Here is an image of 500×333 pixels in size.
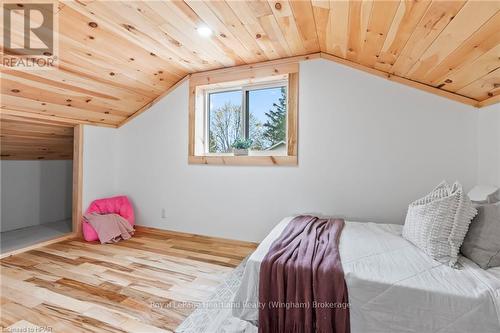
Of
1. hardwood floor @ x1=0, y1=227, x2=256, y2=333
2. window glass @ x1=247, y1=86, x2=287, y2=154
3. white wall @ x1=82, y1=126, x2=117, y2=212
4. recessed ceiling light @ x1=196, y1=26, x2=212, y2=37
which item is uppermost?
recessed ceiling light @ x1=196, y1=26, x2=212, y2=37

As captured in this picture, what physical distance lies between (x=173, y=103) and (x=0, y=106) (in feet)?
5.51

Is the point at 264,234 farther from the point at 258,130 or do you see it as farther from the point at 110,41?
the point at 110,41

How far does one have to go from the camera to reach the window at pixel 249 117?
300 centimetres

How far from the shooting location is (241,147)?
2982 mm

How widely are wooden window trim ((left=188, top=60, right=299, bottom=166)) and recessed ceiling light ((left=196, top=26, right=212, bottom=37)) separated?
84 cm

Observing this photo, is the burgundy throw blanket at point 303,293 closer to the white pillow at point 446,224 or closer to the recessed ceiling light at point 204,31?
the white pillow at point 446,224

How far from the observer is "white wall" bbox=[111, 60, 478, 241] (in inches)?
90.6

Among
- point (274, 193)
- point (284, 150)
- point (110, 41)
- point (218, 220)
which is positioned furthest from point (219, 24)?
point (218, 220)

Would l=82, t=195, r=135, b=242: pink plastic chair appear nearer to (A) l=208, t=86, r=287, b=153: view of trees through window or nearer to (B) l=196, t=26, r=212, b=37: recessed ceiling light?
(A) l=208, t=86, r=287, b=153: view of trees through window

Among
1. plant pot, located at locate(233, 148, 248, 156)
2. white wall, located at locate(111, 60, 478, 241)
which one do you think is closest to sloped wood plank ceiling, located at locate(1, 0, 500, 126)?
white wall, located at locate(111, 60, 478, 241)

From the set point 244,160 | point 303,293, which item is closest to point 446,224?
point 303,293

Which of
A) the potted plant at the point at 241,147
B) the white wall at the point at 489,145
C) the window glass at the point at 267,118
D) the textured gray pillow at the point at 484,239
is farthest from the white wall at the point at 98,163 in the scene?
the white wall at the point at 489,145

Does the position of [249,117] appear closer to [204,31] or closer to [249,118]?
[249,118]

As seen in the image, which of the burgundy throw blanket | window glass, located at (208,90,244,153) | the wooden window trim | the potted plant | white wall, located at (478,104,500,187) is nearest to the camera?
the burgundy throw blanket
